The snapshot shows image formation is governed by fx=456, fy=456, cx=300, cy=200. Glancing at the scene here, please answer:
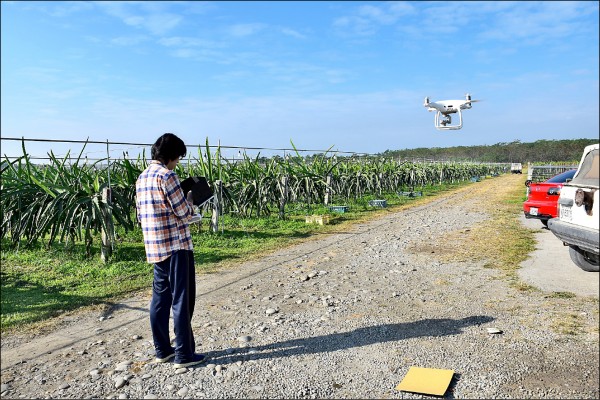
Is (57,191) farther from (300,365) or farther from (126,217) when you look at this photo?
(300,365)

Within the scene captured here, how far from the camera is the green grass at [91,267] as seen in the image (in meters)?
4.97

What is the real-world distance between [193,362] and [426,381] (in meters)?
1.71

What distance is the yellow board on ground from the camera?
2977mm

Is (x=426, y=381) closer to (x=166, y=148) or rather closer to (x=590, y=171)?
(x=166, y=148)

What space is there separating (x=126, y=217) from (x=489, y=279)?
552cm

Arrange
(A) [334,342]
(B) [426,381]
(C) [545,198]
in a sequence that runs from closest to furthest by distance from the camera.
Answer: (B) [426,381] → (A) [334,342] → (C) [545,198]

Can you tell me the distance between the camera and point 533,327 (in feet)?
13.3

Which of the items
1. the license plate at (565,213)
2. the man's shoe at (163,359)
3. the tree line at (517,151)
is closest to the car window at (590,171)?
the license plate at (565,213)

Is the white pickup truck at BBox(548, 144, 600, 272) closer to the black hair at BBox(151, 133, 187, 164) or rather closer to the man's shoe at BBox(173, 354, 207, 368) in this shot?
the man's shoe at BBox(173, 354, 207, 368)

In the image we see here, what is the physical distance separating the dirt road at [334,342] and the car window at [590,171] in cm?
123

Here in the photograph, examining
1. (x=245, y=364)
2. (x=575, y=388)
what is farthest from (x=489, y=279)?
(x=245, y=364)

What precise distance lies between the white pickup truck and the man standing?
4.04 m

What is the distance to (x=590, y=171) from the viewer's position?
5.09 m

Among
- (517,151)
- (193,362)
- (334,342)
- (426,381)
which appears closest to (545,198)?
(334,342)
